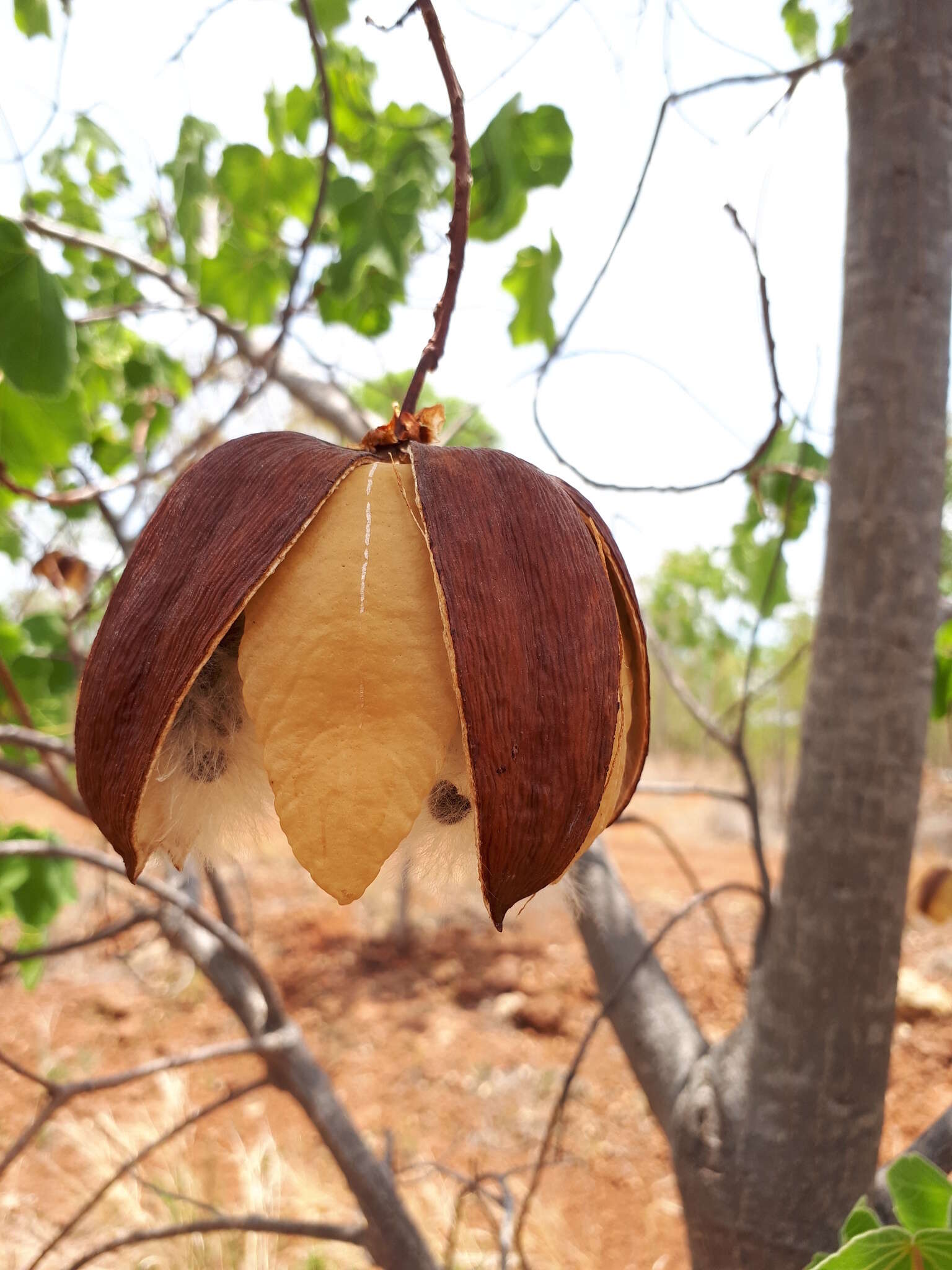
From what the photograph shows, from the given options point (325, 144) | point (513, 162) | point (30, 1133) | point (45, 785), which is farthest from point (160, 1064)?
point (513, 162)

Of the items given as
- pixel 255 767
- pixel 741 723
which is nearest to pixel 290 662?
pixel 255 767

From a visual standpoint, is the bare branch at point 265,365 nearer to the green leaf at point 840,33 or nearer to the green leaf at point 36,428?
the green leaf at point 36,428

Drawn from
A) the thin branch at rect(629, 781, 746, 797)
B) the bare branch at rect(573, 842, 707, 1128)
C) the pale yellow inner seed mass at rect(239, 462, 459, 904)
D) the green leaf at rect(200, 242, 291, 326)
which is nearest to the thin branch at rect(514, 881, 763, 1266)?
the bare branch at rect(573, 842, 707, 1128)

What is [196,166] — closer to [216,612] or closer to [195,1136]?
[216,612]

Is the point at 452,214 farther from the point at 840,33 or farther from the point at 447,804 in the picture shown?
the point at 840,33

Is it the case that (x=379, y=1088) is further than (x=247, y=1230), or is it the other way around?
(x=379, y=1088)

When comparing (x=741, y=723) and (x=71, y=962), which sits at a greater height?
(x=741, y=723)
